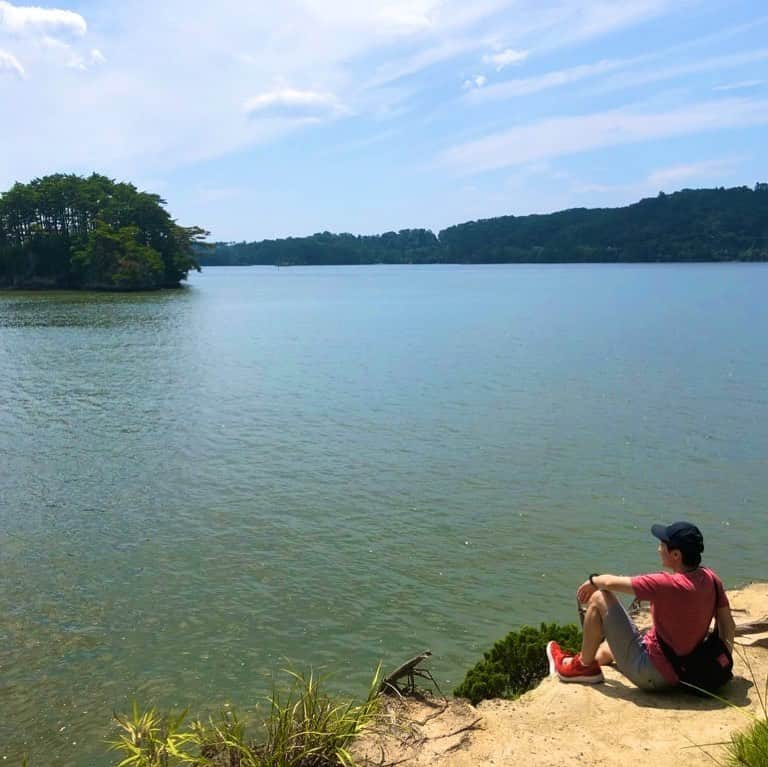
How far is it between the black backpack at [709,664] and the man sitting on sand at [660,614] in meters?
0.05

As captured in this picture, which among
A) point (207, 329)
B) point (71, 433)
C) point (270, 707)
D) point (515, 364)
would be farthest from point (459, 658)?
point (207, 329)

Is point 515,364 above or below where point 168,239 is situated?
below

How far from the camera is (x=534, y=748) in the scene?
5.50 meters

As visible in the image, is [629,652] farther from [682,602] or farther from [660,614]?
[682,602]

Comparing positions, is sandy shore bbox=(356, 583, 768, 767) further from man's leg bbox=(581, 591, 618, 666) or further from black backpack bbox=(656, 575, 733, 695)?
man's leg bbox=(581, 591, 618, 666)

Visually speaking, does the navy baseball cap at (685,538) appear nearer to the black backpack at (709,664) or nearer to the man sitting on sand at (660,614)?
the man sitting on sand at (660,614)

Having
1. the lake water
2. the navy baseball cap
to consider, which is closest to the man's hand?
the navy baseball cap

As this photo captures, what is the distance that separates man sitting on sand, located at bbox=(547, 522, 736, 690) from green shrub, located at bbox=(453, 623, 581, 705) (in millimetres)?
758

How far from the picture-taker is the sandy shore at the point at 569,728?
5324 millimetres

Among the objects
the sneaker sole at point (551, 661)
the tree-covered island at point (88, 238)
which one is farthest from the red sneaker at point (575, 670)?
the tree-covered island at point (88, 238)

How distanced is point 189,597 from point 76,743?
10.3ft

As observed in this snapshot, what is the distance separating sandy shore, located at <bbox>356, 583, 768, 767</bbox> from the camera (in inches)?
210

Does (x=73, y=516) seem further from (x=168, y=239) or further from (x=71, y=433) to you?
(x=168, y=239)

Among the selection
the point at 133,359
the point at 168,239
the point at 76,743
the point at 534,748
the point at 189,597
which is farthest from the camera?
the point at 168,239
